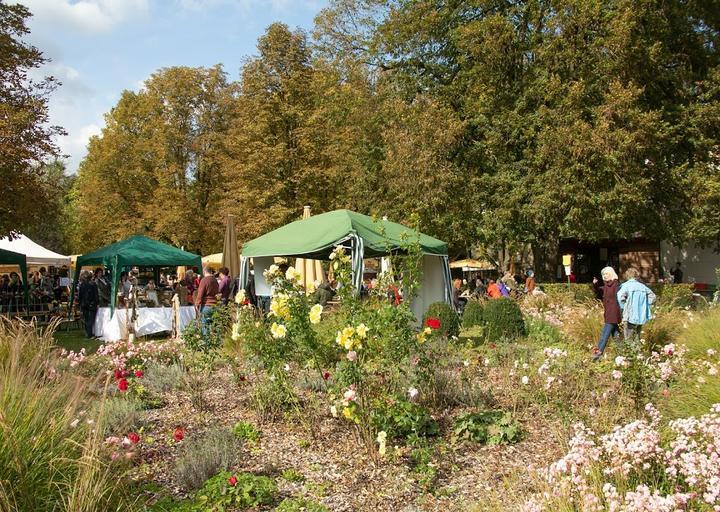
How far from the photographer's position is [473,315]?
11688 mm

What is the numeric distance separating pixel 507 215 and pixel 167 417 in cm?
1415

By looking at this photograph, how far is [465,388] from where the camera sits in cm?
559

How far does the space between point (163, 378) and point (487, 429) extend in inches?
144

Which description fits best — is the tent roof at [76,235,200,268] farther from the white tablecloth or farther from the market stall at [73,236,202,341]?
the white tablecloth

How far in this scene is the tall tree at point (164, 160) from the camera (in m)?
29.5

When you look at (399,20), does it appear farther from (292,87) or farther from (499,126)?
(292,87)

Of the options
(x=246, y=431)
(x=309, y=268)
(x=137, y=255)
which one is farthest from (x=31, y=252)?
(x=246, y=431)

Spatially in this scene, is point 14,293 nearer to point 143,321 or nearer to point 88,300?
point 88,300

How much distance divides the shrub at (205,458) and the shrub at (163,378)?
2205mm

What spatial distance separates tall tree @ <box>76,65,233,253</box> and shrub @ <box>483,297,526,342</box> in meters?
20.9

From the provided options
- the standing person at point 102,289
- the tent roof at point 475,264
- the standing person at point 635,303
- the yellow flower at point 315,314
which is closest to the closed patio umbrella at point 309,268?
the standing person at point 102,289

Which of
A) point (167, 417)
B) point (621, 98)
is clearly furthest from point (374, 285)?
point (621, 98)

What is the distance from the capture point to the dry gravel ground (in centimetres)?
368

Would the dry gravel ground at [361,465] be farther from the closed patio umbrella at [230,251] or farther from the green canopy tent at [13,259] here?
the green canopy tent at [13,259]
